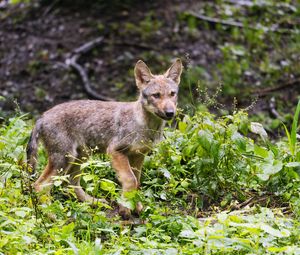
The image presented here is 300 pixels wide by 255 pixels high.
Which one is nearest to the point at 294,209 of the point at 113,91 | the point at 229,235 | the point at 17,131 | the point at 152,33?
the point at 229,235

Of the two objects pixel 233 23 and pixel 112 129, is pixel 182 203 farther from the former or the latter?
pixel 233 23

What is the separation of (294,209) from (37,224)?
2.64 meters

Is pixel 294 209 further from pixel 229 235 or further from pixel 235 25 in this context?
pixel 235 25

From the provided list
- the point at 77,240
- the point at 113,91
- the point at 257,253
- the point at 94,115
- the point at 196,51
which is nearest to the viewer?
the point at 257,253

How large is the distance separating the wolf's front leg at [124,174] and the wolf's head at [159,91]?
662 millimetres

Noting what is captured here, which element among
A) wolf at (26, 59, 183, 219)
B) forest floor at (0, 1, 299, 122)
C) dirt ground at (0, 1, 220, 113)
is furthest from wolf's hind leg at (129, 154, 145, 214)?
dirt ground at (0, 1, 220, 113)

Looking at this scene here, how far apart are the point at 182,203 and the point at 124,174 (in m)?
0.73

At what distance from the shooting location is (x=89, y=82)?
16.2 metres

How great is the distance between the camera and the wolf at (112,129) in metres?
8.55

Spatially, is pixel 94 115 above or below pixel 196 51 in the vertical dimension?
above

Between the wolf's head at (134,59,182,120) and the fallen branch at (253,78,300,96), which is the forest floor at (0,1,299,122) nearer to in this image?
the fallen branch at (253,78,300,96)

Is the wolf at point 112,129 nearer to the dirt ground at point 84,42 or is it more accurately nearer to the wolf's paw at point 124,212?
the wolf's paw at point 124,212

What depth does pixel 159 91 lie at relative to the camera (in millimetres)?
8695

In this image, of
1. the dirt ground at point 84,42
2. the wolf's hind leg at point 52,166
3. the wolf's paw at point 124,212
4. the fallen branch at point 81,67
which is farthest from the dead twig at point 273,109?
the wolf's paw at point 124,212
